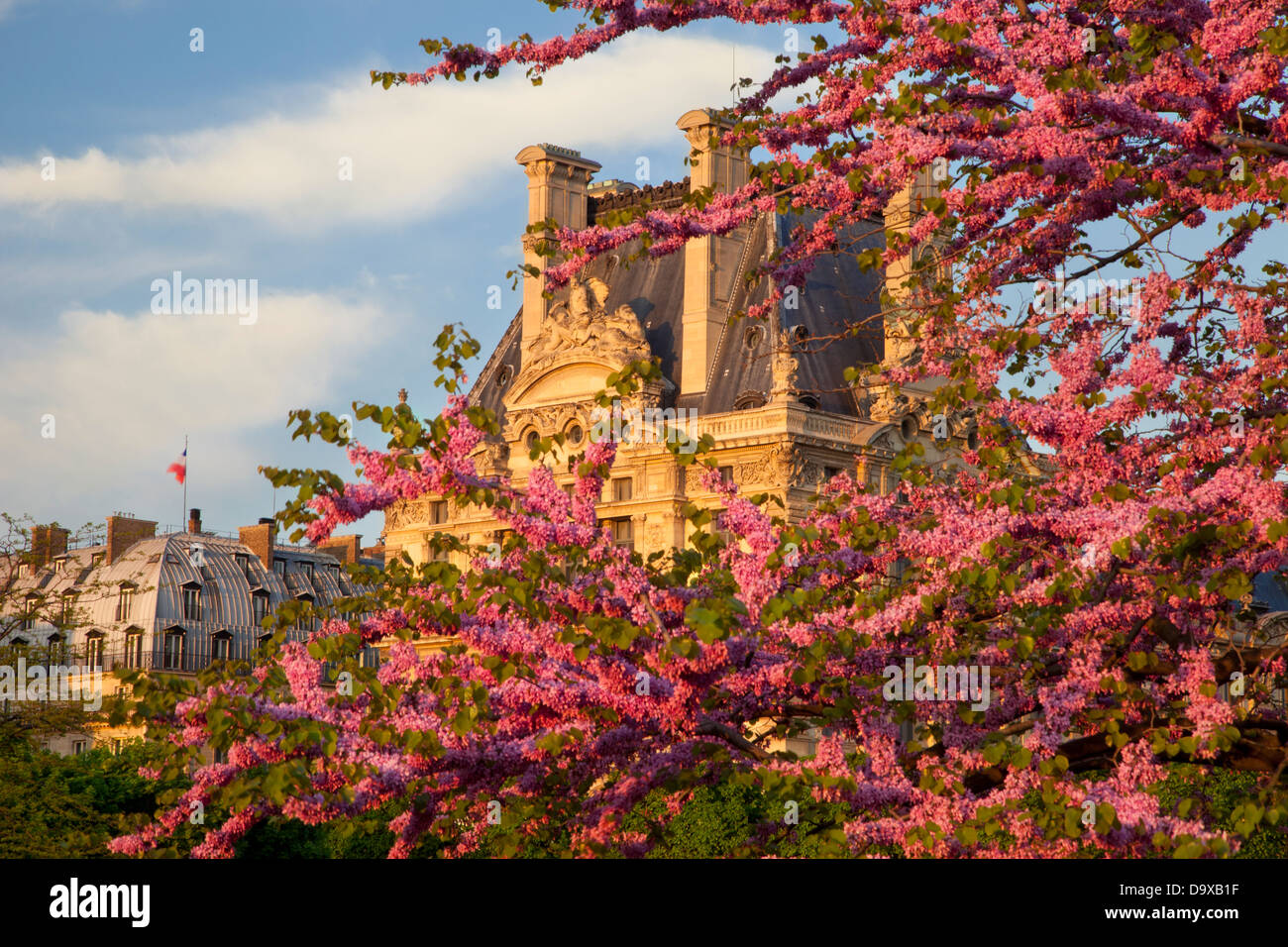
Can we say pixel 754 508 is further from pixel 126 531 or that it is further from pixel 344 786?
pixel 126 531

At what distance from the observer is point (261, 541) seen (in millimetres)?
96062

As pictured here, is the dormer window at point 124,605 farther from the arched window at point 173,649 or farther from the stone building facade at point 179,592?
the arched window at point 173,649

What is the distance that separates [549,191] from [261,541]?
36.0m

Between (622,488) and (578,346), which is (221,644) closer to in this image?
(578,346)

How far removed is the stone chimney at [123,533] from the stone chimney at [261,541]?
498 centimetres

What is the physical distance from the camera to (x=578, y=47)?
1512cm

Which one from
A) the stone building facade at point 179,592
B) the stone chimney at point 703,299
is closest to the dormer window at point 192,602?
the stone building facade at point 179,592

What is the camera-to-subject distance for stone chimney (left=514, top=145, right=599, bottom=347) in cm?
6738

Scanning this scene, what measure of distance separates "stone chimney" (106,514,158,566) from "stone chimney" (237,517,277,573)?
4.98m

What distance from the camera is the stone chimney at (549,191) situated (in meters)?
67.4

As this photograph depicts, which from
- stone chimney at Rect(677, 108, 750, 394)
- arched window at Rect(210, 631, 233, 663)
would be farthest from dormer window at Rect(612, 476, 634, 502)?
arched window at Rect(210, 631, 233, 663)

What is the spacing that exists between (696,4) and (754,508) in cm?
410

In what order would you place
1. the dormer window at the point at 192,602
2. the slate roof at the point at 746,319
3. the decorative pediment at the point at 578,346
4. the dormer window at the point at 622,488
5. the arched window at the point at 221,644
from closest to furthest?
1. the dormer window at the point at 622,488
2. the slate roof at the point at 746,319
3. the decorative pediment at the point at 578,346
4. the dormer window at the point at 192,602
5. the arched window at the point at 221,644
